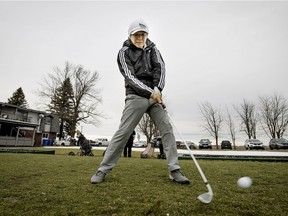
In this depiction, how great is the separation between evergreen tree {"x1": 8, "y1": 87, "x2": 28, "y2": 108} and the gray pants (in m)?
64.0

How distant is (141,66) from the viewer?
3402 millimetres

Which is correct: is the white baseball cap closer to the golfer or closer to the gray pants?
the golfer

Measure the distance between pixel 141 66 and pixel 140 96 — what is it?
551 mm

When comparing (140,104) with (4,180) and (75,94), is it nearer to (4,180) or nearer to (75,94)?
(4,180)

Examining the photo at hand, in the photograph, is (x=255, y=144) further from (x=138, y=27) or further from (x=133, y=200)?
(x=133, y=200)

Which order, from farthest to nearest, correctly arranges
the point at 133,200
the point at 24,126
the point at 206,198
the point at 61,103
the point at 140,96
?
the point at 61,103, the point at 24,126, the point at 140,96, the point at 133,200, the point at 206,198

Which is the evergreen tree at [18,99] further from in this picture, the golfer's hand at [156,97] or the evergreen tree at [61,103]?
the golfer's hand at [156,97]

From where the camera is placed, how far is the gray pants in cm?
312

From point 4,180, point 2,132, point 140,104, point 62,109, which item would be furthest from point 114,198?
point 62,109

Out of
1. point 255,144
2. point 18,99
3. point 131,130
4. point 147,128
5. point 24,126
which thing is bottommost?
point 131,130

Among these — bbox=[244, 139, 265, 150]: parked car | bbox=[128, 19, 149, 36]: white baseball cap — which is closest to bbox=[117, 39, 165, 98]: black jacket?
bbox=[128, 19, 149, 36]: white baseball cap

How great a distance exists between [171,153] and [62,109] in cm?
4372

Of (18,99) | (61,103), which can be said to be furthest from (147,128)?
(18,99)

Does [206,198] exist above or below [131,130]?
below
